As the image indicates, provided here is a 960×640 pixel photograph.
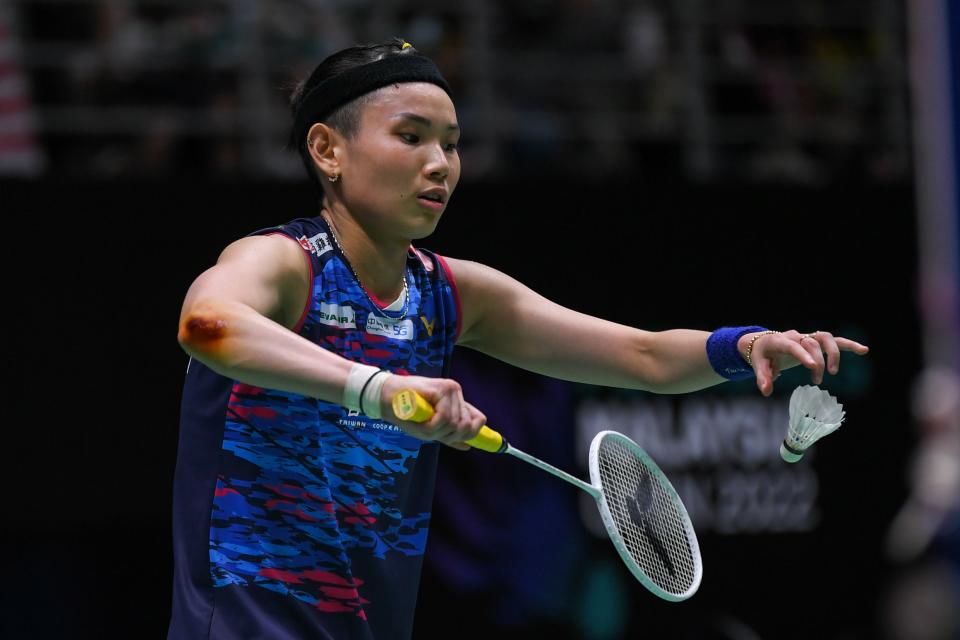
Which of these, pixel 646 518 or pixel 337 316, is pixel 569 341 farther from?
pixel 337 316

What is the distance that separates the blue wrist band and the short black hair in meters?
1.03

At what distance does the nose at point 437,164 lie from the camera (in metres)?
3.30

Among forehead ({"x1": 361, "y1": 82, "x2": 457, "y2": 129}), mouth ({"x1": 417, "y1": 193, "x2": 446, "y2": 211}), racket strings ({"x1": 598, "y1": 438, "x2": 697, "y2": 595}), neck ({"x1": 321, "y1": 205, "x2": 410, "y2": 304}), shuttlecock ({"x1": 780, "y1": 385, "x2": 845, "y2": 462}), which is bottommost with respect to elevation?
racket strings ({"x1": 598, "y1": 438, "x2": 697, "y2": 595})

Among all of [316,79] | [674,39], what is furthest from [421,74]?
[674,39]

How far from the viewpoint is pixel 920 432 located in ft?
26.8

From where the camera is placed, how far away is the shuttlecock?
11.0 feet

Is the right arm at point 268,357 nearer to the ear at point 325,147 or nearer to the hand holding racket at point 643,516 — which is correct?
the ear at point 325,147

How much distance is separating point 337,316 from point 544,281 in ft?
13.7

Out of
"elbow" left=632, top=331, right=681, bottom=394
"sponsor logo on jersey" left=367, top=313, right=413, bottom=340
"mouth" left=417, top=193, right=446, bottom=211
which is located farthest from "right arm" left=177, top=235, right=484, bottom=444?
"elbow" left=632, top=331, right=681, bottom=394

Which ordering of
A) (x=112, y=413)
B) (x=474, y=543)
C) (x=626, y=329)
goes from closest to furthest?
(x=626, y=329) < (x=112, y=413) < (x=474, y=543)

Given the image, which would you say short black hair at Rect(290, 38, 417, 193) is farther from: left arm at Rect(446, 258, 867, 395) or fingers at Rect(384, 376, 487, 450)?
fingers at Rect(384, 376, 487, 450)

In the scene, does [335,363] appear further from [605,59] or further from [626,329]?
[605,59]

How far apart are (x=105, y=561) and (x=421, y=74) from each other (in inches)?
151

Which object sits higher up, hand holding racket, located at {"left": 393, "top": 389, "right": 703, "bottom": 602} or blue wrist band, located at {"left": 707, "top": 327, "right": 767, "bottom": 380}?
blue wrist band, located at {"left": 707, "top": 327, "right": 767, "bottom": 380}
